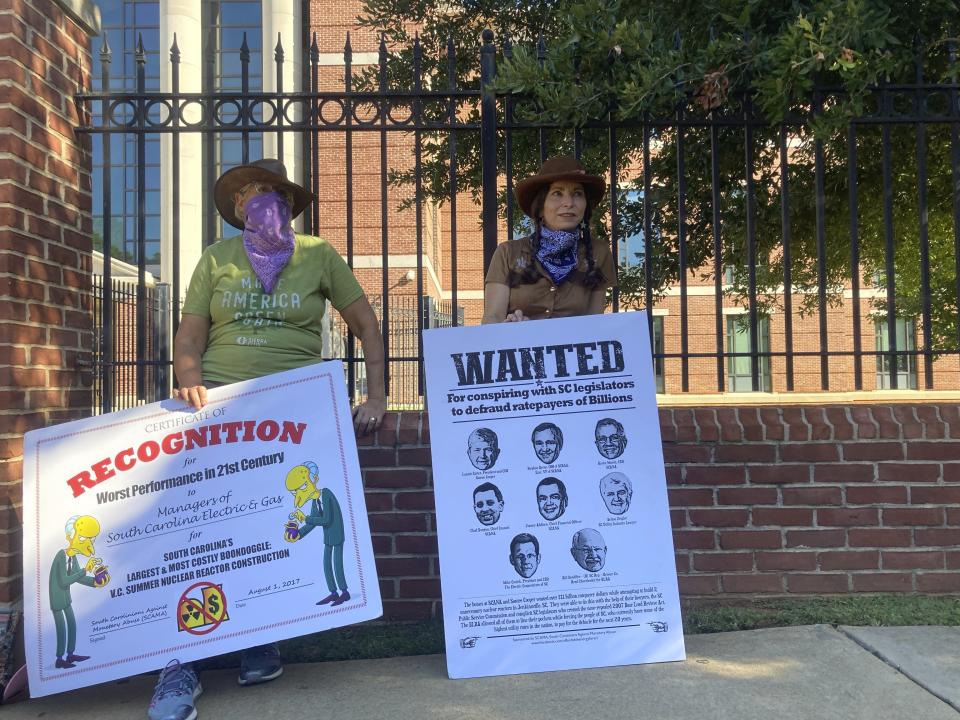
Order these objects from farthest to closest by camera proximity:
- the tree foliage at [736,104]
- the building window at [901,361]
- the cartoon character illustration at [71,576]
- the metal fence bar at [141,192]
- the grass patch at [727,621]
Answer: the building window at [901,361], the metal fence bar at [141,192], the tree foliage at [736,104], the grass patch at [727,621], the cartoon character illustration at [71,576]

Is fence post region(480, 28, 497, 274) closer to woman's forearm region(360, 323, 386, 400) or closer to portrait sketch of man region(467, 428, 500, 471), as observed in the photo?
woman's forearm region(360, 323, 386, 400)

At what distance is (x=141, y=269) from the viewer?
3846mm

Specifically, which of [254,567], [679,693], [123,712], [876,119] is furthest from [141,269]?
[876,119]

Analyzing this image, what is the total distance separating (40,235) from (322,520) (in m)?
1.82

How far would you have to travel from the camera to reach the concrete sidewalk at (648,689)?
259 centimetres

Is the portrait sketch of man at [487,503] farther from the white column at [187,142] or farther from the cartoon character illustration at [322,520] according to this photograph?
the white column at [187,142]

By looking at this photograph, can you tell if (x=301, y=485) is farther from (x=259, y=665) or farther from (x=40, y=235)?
(x=40, y=235)

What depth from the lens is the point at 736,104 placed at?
3.96m

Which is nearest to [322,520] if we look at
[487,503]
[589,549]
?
[487,503]

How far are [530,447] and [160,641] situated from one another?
151cm

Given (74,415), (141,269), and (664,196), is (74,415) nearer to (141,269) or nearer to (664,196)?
(141,269)

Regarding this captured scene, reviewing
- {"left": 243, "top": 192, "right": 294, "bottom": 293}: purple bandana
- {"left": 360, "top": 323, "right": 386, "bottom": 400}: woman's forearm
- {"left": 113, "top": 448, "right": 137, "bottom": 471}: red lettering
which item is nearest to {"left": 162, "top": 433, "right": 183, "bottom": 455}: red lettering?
{"left": 113, "top": 448, "right": 137, "bottom": 471}: red lettering

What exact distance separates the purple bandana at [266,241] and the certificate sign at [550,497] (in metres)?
0.65

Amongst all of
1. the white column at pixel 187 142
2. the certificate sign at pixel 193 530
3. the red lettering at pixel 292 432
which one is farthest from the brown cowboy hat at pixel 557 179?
the white column at pixel 187 142
